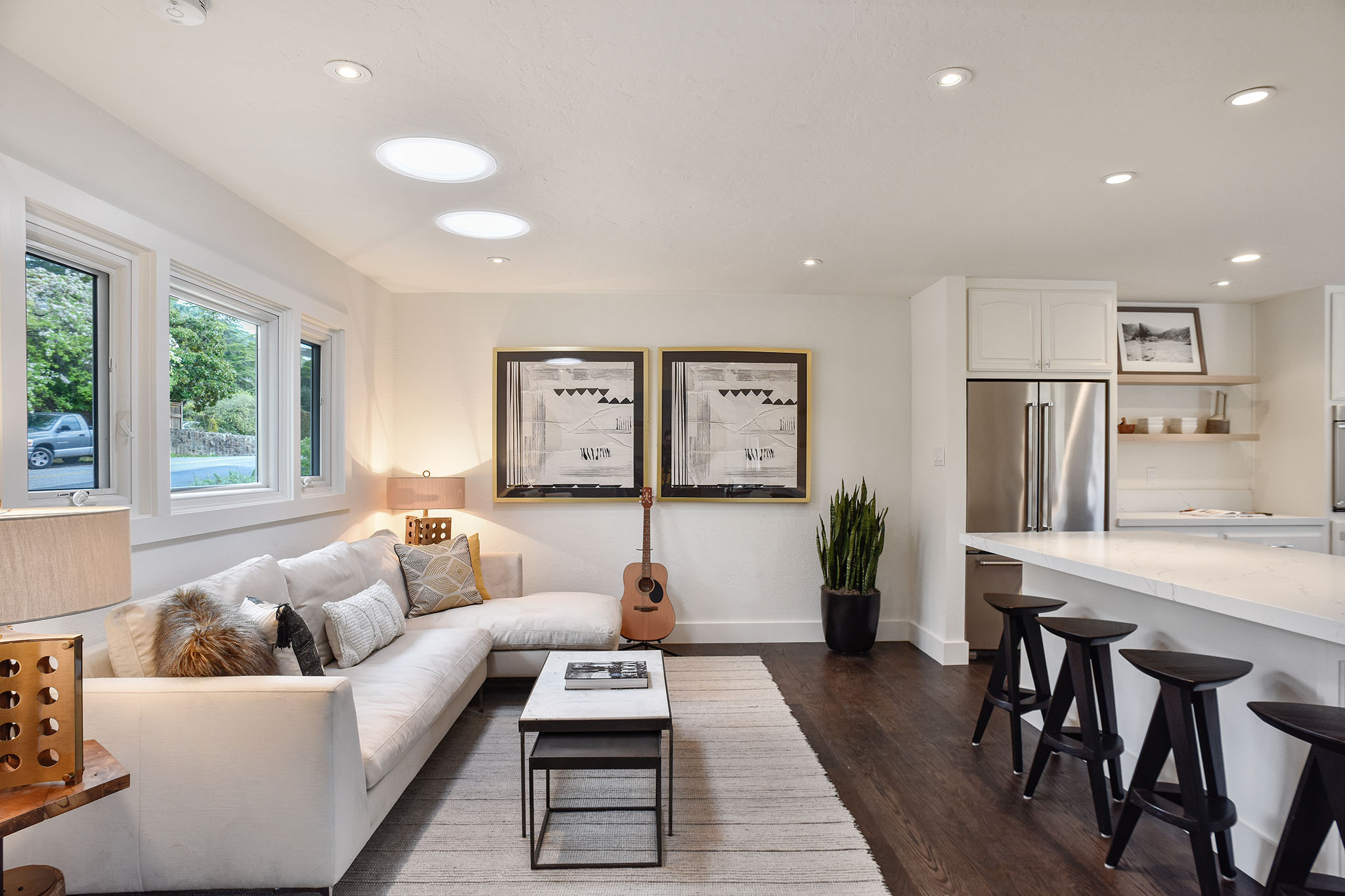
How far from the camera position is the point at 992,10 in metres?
1.65

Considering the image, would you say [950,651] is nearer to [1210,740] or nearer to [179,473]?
[1210,740]

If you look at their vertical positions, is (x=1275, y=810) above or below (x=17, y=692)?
below

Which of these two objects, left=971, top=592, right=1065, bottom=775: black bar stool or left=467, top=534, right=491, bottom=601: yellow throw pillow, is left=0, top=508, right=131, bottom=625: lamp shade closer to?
left=467, top=534, right=491, bottom=601: yellow throw pillow

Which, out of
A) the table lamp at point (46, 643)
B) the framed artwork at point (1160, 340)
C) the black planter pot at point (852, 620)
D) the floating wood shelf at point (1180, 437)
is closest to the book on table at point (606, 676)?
the table lamp at point (46, 643)

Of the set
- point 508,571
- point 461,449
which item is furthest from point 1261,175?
point 461,449

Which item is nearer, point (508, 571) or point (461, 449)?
point (508, 571)

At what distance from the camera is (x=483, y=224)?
3.21m

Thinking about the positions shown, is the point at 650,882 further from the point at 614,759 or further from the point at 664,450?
the point at 664,450

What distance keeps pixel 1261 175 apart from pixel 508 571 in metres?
4.00

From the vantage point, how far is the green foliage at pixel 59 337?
6.82 feet

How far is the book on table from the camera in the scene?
8.03 ft

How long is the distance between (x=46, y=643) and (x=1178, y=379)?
5.81m

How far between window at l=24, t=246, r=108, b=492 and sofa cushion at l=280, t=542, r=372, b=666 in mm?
720

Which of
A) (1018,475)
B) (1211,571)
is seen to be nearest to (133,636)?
(1211,571)
